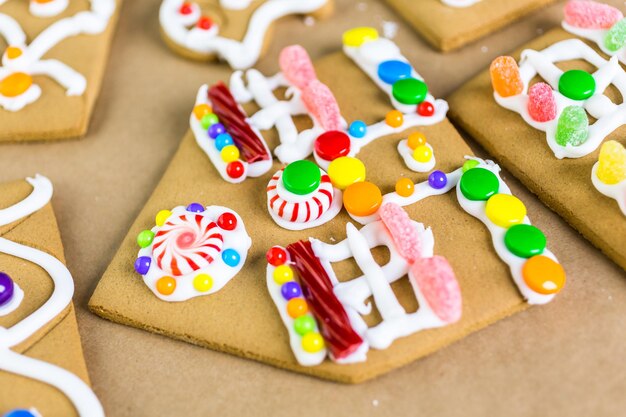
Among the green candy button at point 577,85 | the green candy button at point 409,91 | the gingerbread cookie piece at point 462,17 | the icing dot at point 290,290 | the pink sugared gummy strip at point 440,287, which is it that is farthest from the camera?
the gingerbread cookie piece at point 462,17

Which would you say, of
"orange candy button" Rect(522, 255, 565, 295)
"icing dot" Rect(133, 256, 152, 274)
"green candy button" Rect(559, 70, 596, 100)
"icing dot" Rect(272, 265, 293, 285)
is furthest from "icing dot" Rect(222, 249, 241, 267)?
"green candy button" Rect(559, 70, 596, 100)

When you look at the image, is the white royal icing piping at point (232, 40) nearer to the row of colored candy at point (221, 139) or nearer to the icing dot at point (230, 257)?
the row of colored candy at point (221, 139)

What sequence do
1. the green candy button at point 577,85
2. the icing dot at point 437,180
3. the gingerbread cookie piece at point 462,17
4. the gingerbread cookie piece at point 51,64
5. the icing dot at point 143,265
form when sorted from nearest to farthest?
the icing dot at point 143,265 → the icing dot at point 437,180 → the green candy button at point 577,85 → the gingerbread cookie piece at point 51,64 → the gingerbread cookie piece at point 462,17

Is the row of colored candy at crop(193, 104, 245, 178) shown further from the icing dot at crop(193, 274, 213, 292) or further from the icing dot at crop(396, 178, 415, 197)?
the icing dot at crop(396, 178, 415, 197)

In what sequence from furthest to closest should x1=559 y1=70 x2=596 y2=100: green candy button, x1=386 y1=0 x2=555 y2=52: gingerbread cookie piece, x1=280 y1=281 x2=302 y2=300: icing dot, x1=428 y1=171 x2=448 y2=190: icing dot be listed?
x1=386 y1=0 x2=555 y2=52: gingerbread cookie piece, x1=559 y1=70 x2=596 y2=100: green candy button, x1=428 y1=171 x2=448 y2=190: icing dot, x1=280 y1=281 x2=302 y2=300: icing dot

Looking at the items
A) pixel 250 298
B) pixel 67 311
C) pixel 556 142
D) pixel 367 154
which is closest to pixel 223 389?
pixel 250 298

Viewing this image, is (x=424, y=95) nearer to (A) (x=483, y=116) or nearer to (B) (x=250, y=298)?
(A) (x=483, y=116)

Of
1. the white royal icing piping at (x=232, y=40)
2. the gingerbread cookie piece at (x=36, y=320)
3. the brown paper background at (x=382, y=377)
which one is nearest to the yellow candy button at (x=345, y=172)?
the brown paper background at (x=382, y=377)
